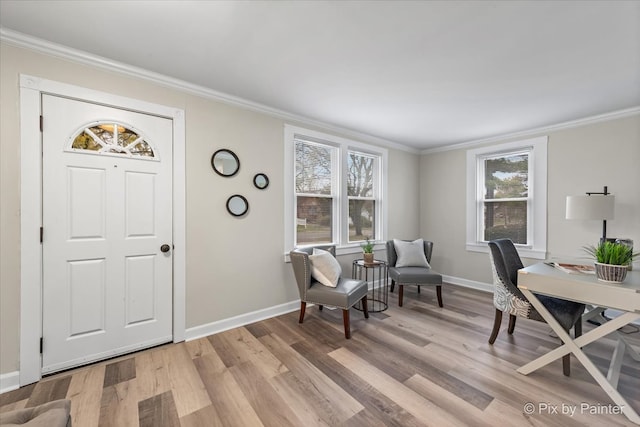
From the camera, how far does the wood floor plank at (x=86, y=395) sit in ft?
5.17

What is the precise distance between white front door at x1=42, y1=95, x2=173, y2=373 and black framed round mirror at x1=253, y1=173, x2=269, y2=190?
0.86 meters

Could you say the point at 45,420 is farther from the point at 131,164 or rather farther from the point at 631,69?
the point at 631,69

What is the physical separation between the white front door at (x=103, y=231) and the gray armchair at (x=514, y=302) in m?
3.04

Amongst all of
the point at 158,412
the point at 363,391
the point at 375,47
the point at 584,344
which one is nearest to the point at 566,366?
the point at 584,344

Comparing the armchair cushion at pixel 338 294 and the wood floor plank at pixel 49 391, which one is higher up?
the armchair cushion at pixel 338 294

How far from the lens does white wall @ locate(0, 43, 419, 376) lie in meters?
1.82

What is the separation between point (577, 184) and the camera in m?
3.30

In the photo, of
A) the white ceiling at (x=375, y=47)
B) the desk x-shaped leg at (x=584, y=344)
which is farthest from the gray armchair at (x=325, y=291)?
the white ceiling at (x=375, y=47)

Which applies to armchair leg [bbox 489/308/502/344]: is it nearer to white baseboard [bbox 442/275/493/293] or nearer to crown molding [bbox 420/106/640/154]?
white baseboard [bbox 442/275/493/293]

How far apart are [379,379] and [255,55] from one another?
2.67 metres

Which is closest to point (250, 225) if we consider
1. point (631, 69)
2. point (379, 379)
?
point (379, 379)

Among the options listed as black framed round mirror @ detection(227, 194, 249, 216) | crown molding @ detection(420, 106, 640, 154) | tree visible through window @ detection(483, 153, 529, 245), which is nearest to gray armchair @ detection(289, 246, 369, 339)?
black framed round mirror @ detection(227, 194, 249, 216)

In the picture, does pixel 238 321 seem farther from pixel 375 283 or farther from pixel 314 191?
pixel 375 283

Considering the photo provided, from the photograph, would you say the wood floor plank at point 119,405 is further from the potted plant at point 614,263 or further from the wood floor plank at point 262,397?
the potted plant at point 614,263
